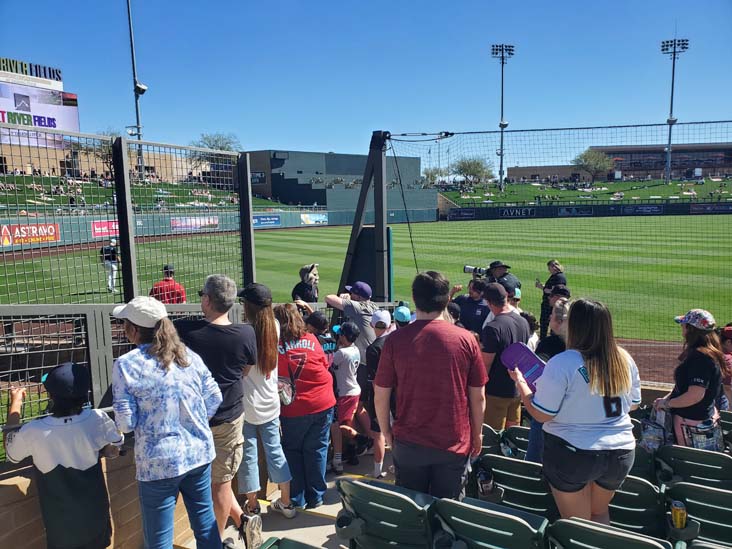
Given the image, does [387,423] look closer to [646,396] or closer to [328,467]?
[328,467]

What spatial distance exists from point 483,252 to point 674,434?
1909cm

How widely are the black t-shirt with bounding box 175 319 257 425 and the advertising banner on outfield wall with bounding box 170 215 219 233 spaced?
2.18m

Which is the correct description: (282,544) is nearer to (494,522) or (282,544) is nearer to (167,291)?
(494,522)

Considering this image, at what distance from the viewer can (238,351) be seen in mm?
3215

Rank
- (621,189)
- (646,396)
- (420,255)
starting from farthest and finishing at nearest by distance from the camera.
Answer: (621,189) < (420,255) < (646,396)

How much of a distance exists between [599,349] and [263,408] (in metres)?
2.17

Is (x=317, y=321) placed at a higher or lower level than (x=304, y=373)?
higher

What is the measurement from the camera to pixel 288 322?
12.8 ft

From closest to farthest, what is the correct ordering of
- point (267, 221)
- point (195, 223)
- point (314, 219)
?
1. point (195, 223)
2. point (267, 221)
3. point (314, 219)

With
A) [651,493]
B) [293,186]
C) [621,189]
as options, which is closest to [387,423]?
[651,493]

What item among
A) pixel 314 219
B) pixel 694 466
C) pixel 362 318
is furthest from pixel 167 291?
pixel 314 219

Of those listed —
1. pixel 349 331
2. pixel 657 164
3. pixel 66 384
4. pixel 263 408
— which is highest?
pixel 657 164

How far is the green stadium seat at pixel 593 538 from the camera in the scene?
7.19 ft

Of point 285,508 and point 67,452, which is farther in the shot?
point 285,508
